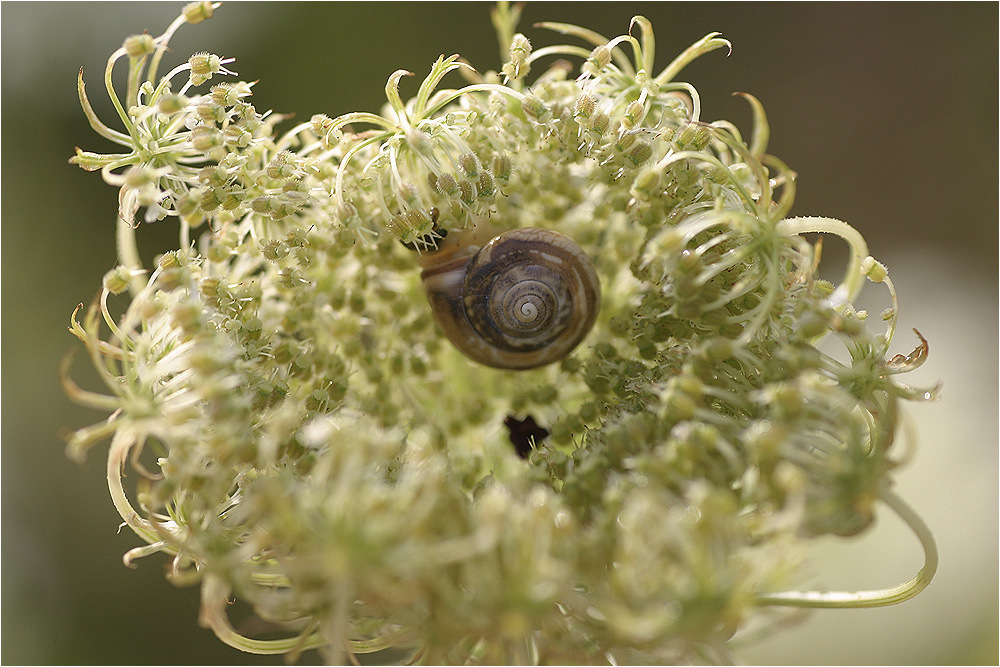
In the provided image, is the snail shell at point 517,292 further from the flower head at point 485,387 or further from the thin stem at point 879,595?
the thin stem at point 879,595

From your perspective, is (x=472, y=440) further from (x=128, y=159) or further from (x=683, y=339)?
(x=128, y=159)

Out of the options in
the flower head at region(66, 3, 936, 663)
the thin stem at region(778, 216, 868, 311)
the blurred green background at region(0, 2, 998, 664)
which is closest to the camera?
the flower head at region(66, 3, 936, 663)

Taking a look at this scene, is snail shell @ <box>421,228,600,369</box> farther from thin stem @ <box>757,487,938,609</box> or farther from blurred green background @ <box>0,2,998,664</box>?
blurred green background @ <box>0,2,998,664</box>

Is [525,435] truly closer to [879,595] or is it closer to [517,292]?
[517,292]

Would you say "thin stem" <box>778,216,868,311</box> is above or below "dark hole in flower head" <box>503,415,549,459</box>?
above

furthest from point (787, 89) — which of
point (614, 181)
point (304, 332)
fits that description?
point (304, 332)

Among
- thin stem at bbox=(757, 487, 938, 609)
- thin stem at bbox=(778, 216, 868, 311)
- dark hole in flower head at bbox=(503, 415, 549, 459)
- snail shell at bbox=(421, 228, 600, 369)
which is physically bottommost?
thin stem at bbox=(757, 487, 938, 609)

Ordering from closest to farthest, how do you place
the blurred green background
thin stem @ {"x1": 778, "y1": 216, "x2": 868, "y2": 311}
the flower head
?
the flower head → thin stem @ {"x1": 778, "y1": 216, "x2": 868, "y2": 311} → the blurred green background

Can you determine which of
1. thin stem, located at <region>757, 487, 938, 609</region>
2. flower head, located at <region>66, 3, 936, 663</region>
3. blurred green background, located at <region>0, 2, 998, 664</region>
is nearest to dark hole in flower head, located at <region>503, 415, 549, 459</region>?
flower head, located at <region>66, 3, 936, 663</region>
